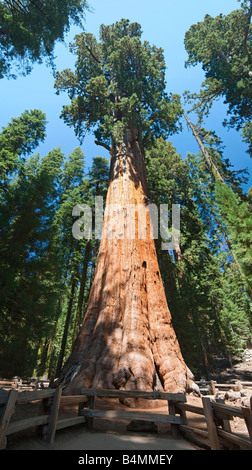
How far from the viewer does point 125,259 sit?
7785mm

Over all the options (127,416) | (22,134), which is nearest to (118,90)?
(22,134)

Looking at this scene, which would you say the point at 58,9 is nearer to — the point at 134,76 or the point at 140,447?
the point at 134,76

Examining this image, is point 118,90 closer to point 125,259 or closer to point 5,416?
point 125,259

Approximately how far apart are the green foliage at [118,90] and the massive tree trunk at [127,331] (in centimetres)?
530

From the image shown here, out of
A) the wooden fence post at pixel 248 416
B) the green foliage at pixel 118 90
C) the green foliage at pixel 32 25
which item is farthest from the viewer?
the green foliage at pixel 118 90

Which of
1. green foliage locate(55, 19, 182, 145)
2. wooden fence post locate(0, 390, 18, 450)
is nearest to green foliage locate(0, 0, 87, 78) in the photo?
green foliage locate(55, 19, 182, 145)

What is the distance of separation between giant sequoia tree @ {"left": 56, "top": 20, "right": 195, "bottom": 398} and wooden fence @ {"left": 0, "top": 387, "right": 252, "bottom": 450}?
138 cm

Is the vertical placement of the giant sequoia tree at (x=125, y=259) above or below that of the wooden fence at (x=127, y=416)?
above

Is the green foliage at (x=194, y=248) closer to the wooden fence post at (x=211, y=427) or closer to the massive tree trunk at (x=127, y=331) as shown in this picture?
the massive tree trunk at (x=127, y=331)

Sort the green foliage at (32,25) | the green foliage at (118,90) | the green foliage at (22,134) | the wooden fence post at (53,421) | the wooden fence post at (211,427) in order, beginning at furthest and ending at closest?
the green foliage at (22,134) < the green foliage at (118,90) < the green foliage at (32,25) < the wooden fence post at (53,421) < the wooden fence post at (211,427)

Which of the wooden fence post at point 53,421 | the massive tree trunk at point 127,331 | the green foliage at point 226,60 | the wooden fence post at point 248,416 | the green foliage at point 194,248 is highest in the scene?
the green foliage at point 226,60

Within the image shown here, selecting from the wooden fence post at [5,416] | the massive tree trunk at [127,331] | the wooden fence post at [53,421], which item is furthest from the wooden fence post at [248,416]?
the massive tree trunk at [127,331]

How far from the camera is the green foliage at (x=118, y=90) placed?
11.7 metres
